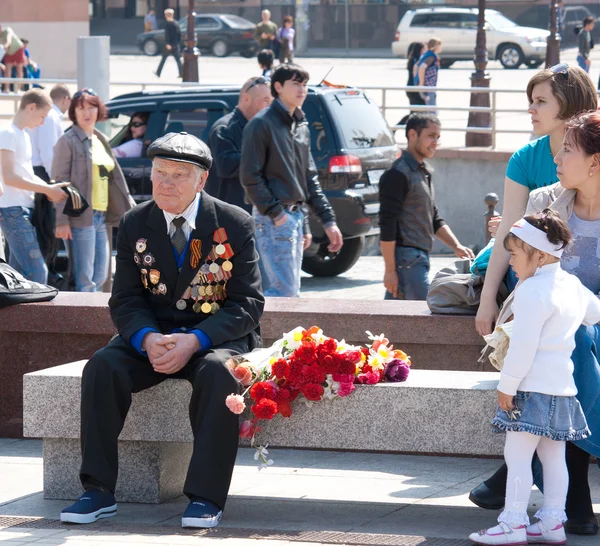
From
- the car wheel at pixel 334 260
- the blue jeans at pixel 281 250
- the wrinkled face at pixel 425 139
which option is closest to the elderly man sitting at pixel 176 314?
the wrinkled face at pixel 425 139

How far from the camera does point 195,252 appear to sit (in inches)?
213

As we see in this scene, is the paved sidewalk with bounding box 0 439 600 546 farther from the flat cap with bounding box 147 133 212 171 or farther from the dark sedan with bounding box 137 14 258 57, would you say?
the dark sedan with bounding box 137 14 258 57

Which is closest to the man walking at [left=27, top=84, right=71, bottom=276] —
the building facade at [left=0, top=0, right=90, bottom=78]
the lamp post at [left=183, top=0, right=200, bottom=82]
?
the lamp post at [left=183, top=0, right=200, bottom=82]

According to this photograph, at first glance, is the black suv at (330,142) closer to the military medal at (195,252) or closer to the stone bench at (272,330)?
the stone bench at (272,330)

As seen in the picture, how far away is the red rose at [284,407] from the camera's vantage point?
17.1 ft

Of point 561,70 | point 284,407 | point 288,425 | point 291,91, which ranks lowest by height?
point 288,425

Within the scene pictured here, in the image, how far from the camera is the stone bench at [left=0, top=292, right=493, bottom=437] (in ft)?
21.0

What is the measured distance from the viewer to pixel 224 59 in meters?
47.6

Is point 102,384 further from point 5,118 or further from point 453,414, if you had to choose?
point 5,118

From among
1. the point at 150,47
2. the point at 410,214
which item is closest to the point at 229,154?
the point at 410,214

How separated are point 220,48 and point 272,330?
42665mm

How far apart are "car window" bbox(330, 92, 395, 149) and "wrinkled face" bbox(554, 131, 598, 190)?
7373 mm

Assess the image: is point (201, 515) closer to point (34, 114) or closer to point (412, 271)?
point (412, 271)

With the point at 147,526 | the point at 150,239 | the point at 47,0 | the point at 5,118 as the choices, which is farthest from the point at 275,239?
the point at 47,0
